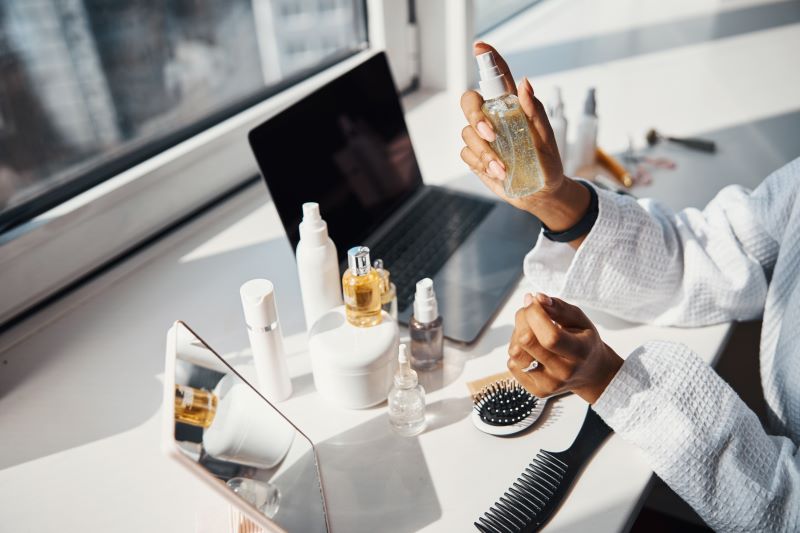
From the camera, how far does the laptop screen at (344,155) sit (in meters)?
0.90

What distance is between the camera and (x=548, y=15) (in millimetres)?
2111

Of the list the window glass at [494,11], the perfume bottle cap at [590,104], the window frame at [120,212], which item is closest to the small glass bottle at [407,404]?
the window frame at [120,212]

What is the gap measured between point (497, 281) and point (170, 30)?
108 centimetres

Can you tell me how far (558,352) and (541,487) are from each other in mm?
139

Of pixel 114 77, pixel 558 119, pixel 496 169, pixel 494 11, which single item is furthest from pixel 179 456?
pixel 494 11

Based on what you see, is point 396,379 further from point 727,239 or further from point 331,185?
point 727,239

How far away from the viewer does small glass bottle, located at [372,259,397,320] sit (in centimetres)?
79

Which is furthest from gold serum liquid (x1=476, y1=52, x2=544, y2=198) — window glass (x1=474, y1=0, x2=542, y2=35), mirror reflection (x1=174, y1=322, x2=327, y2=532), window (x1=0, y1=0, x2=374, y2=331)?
window glass (x1=474, y1=0, x2=542, y2=35)

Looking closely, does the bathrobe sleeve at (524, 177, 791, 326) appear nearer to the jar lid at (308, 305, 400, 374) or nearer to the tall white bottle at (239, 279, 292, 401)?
the jar lid at (308, 305, 400, 374)

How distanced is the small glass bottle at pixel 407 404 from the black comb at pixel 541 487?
5.0 inches

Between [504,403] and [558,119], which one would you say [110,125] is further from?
[504,403]

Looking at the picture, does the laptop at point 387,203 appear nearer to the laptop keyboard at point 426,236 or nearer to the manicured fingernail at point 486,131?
the laptop keyboard at point 426,236

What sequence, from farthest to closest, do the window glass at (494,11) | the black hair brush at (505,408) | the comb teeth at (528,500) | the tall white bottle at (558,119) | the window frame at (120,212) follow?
1. the window glass at (494,11)
2. the tall white bottle at (558,119)
3. the window frame at (120,212)
4. the black hair brush at (505,408)
5. the comb teeth at (528,500)

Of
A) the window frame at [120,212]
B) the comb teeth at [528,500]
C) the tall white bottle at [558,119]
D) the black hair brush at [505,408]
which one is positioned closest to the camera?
the comb teeth at [528,500]
